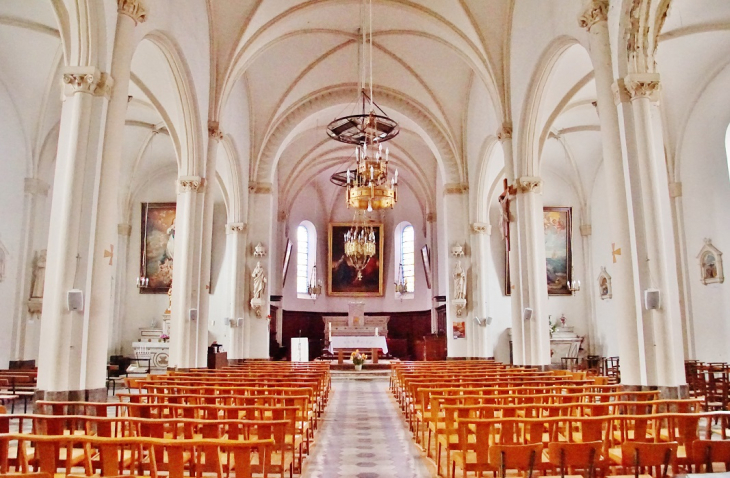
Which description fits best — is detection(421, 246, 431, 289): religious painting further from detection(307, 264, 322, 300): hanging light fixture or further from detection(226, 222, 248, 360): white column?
detection(226, 222, 248, 360): white column

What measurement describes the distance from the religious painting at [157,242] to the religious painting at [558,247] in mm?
15562

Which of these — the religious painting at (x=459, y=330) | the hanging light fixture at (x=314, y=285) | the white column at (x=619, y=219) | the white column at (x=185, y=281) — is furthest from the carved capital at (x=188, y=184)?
the hanging light fixture at (x=314, y=285)

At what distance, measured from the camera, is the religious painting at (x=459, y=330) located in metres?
21.6

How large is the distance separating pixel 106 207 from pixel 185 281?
520 cm

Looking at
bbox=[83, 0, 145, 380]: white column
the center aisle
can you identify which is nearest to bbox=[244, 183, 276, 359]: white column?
the center aisle

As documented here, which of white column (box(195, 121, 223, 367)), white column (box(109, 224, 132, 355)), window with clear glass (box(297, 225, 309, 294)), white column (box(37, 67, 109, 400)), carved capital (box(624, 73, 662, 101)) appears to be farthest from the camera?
window with clear glass (box(297, 225, 309, 294))

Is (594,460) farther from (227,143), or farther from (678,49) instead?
(227,143)

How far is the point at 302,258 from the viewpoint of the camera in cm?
3180

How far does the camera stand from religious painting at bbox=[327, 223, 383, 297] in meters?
31.7

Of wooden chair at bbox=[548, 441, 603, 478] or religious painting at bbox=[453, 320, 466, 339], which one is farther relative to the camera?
religious painting at bbox=[453, 320, 466, 339]

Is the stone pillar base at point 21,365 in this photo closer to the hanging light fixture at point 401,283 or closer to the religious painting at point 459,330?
the religious painting at point 459,330

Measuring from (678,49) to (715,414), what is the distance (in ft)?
40.1

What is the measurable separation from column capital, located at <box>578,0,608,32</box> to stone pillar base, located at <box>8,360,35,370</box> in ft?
51.8

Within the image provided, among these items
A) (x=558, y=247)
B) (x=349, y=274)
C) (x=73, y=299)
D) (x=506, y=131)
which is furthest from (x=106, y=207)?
(x=349, y=274)
